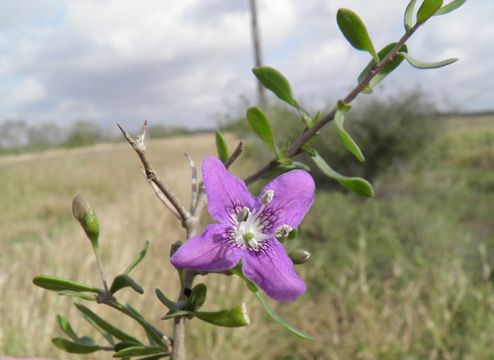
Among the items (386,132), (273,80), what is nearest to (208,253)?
(273,80)

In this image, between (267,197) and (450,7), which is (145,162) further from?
(450,7)

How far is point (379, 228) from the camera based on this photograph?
17.0 ft

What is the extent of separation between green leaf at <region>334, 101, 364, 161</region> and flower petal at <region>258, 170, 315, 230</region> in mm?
63

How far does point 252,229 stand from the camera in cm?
62

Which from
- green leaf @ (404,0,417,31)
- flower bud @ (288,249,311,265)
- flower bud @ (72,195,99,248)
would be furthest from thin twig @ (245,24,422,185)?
flower bud @ (72,195,99,248)

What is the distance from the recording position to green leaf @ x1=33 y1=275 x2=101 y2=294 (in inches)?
24.3

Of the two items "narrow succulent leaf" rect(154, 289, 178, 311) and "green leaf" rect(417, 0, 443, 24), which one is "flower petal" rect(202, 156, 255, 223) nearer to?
"narrow succulent leaf" rect(154, 289, 178, 311)

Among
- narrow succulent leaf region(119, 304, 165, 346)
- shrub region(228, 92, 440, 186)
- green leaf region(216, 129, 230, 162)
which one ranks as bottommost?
shrub region(228, 92, 440, 186)

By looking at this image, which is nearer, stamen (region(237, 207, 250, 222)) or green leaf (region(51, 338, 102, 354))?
stamen (region(237, 207, 250, 222))

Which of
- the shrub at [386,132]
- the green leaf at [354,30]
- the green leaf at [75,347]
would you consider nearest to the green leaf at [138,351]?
the green leaf at [75,347]

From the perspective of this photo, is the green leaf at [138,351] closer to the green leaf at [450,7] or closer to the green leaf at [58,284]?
the green leaf at [58,284]

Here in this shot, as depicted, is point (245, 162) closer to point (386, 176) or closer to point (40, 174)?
point (386, 176)

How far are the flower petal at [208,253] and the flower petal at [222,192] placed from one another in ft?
0.09

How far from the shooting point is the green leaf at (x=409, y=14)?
0.65 metres
